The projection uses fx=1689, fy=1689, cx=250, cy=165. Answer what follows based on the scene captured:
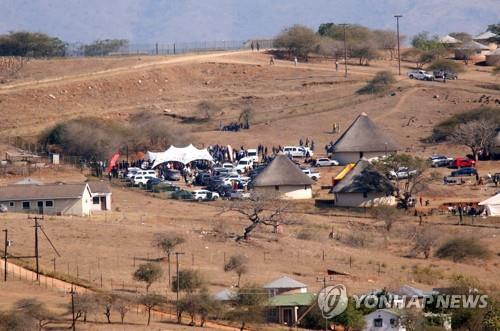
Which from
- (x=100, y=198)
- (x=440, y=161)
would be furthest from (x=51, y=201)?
(x=440, y=161)

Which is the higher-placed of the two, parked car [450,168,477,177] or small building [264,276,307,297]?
parked car [450,168,477,177]

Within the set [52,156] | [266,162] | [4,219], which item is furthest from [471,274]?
[52,156]

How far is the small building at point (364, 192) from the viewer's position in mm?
71500

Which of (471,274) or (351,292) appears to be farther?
(471,274)

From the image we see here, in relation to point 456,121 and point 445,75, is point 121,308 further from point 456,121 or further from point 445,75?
point 445,75

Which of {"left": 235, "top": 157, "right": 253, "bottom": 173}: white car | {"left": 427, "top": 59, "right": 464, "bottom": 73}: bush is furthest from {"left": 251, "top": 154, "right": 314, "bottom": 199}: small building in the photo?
{"left": 427, "top": 59, "right": 464, "bottom": 73}: bush

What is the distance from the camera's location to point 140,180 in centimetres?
7638

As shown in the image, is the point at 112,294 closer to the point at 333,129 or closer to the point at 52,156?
the point at 52,156

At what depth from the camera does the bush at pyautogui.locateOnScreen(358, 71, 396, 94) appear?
97981 millimetres

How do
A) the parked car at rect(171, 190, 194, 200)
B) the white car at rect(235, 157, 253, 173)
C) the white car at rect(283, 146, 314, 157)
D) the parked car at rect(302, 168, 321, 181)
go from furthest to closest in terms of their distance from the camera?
the white car at rect(283, 146, 314, 157) → the white car at rect(235, 157, 253, 173) → the parked car at rect(302, 168, 321, 181) → the parked car at rect(171, 190, 194, 200)

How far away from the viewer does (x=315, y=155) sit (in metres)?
84.0

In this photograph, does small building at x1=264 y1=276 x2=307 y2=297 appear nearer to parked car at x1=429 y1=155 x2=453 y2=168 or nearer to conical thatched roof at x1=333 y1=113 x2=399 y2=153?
parked car at x1=429 y1=155 x2=453 y2=168

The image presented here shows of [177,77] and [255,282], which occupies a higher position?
[177,77]

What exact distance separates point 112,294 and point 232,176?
93.0ft
